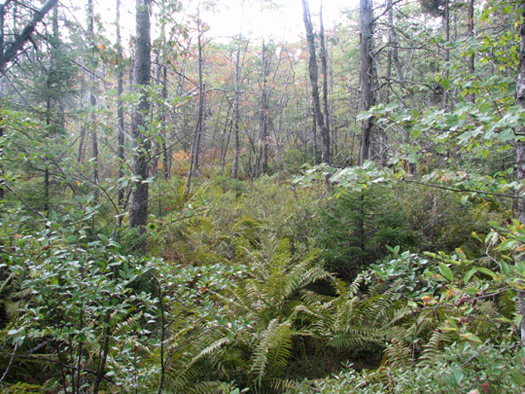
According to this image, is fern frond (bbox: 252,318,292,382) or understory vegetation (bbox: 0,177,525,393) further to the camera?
fern frond (bbox: 252,318,292,382)

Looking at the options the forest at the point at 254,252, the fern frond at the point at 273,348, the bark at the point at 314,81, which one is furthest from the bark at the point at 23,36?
the bark at the point at 314,81

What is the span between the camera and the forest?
6.22ft

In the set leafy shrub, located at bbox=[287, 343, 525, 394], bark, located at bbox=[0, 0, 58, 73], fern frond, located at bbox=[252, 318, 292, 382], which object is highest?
bark, located at bbox=[0, 0, 58, 73]

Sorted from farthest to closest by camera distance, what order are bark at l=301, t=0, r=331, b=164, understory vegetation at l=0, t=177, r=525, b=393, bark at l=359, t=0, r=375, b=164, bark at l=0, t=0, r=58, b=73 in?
bark at l=301, t=0, r=331, b=164, bark at l=359, t=0, r=375, b=164, bark at l=0, t=0, r=58, b=73, understory vegetation at l=0, t=177, r=525, b=393

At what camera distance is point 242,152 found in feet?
64.2

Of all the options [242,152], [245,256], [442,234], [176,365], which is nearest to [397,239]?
[442,234]

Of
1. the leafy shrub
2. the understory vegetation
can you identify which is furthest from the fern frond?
the leafy shrub

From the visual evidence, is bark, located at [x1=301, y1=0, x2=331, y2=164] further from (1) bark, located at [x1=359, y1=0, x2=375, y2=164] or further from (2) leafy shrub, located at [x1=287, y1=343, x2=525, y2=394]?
(2) leafy shrub, located at [x1=287, y1=343, x2=525, y2=394]

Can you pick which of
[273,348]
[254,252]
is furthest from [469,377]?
[254,252]

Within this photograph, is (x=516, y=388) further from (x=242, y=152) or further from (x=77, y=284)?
(x=242, y=152)

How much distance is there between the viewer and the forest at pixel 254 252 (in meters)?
1.89

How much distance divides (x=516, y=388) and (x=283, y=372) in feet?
6.90

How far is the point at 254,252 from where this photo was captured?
5.32m

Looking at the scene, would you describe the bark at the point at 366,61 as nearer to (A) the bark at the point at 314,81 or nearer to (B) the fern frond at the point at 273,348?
(A) the bark at the point at 314,81
